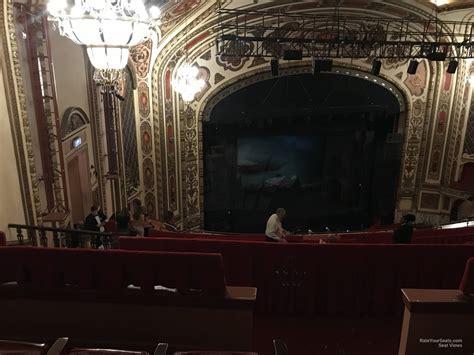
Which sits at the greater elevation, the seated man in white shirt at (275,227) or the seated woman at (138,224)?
the seated man in white shirt at (275,227)

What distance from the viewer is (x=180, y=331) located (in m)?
2.85

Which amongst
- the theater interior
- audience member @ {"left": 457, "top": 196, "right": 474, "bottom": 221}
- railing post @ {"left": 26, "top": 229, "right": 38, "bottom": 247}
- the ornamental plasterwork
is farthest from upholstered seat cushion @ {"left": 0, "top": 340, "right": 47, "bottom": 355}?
audience member @ {"left": 457, "top": 196, "right": 474, "bottom": 221}

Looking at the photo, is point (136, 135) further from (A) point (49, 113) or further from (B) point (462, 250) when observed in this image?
(B) point (462, 250)

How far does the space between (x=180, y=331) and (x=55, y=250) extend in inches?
36.4

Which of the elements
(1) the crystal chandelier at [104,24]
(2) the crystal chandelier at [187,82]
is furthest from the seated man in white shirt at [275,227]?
(2) the crystal chandelier at [187,82]

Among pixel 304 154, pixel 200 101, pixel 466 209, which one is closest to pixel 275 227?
pixel 200 101

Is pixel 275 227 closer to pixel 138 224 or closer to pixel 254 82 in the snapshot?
pixel 138 224

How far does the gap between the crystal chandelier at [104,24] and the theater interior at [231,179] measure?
0.05 ft

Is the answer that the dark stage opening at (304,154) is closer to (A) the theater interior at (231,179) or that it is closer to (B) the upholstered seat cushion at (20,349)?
(A) the theater interior at (231,179)

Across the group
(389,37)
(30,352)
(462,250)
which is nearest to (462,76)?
(389,37)

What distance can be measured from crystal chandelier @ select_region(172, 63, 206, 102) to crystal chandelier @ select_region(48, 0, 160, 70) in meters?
5.04

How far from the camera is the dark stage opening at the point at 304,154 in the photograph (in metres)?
10.7

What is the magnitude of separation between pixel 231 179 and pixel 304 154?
2008 millimetres

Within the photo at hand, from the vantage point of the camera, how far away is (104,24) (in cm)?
370
